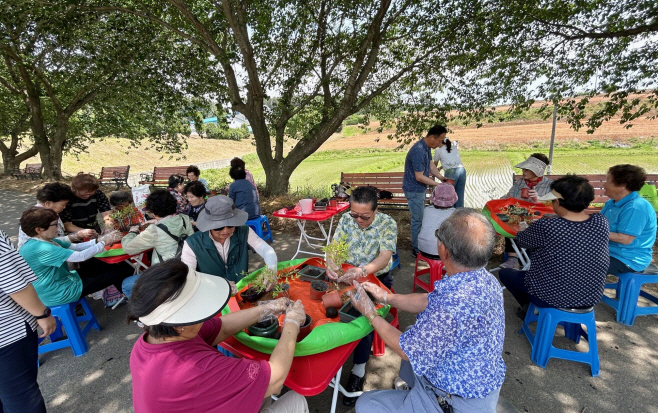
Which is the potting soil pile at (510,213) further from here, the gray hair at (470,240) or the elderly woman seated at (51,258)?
the elderly woman seated at (51,258)

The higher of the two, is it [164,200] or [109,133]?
[109,133]

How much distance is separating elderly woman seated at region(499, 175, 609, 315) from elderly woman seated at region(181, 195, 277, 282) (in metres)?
2.45

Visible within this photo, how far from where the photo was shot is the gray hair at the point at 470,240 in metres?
1.41

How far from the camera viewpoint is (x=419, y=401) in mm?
1606

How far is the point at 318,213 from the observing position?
4.66m

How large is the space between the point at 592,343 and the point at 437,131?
3.25 m

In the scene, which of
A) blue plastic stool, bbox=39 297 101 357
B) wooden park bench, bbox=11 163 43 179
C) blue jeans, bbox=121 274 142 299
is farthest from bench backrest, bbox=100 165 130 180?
blue plastic stool, bbox=39 297 101 357

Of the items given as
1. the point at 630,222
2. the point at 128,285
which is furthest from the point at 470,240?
the point at 128,285

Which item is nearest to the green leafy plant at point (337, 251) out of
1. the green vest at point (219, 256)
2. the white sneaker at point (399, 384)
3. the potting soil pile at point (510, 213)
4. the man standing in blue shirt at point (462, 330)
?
the man standing in blue shirt at point (462, 330)

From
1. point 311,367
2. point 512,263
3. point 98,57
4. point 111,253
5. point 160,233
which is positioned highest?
point 98,57

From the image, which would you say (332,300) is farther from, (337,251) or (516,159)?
(516,159)

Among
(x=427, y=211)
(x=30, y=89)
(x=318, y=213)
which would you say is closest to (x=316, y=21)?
(x=318, y=213)

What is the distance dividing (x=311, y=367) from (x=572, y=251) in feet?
7.78

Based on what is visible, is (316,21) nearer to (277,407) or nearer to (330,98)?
(330,98)
